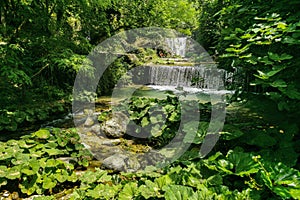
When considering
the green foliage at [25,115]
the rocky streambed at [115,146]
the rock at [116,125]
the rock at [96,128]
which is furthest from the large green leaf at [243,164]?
the green foliage at [25,115]

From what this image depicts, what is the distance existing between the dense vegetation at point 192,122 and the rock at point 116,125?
31 cm

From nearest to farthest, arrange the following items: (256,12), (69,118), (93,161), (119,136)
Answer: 1. (256,12)
2. (93,161)
3. (119,136)
4. (69,118)

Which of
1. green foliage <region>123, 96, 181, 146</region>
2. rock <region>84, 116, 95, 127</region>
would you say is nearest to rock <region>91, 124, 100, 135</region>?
rock <region>84, 116, 95, 127</region>

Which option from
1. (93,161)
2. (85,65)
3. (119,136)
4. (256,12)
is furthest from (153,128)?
(256,12)

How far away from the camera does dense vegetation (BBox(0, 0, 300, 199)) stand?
167 centimetres

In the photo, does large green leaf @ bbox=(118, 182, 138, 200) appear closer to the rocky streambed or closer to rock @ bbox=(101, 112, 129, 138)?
the rocky streambed

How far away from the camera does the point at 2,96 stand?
193 inches

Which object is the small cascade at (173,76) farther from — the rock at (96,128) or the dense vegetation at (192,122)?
the rock at (96,128)

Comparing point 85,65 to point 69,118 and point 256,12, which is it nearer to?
point 69,118

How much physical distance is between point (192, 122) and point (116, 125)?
2.04m

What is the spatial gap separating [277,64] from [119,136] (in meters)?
3.20

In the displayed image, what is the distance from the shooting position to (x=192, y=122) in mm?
2863

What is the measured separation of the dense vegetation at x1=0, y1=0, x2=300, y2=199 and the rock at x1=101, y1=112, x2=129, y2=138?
0.31m

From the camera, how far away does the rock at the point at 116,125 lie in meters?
4.43
